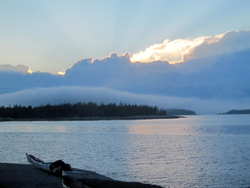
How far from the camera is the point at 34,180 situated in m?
17.0

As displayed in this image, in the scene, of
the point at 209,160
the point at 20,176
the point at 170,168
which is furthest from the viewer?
the point at 209,160

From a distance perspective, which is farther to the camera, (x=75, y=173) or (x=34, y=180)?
(x=75, y=173)

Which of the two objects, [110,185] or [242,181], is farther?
[242,181]

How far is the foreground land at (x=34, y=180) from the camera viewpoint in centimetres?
1494

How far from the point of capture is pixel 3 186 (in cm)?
1512

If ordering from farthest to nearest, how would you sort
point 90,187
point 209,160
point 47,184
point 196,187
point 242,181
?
point 209,160 → point 242,181 → point 196,187 → point 47,184 → point 90,187

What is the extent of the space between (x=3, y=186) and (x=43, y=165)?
5.58 m

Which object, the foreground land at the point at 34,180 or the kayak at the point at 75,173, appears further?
the kayak at the point at 75,173

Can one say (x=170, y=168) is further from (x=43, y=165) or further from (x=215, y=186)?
(x=43, y=165)

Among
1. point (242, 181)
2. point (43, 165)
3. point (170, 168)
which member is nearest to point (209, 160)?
point (170, 168)

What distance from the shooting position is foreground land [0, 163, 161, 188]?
14.9 meters

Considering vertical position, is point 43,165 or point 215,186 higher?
point 43,165

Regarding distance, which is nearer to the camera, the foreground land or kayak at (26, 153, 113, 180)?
the foreground land

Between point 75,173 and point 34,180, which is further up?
point 75,173
